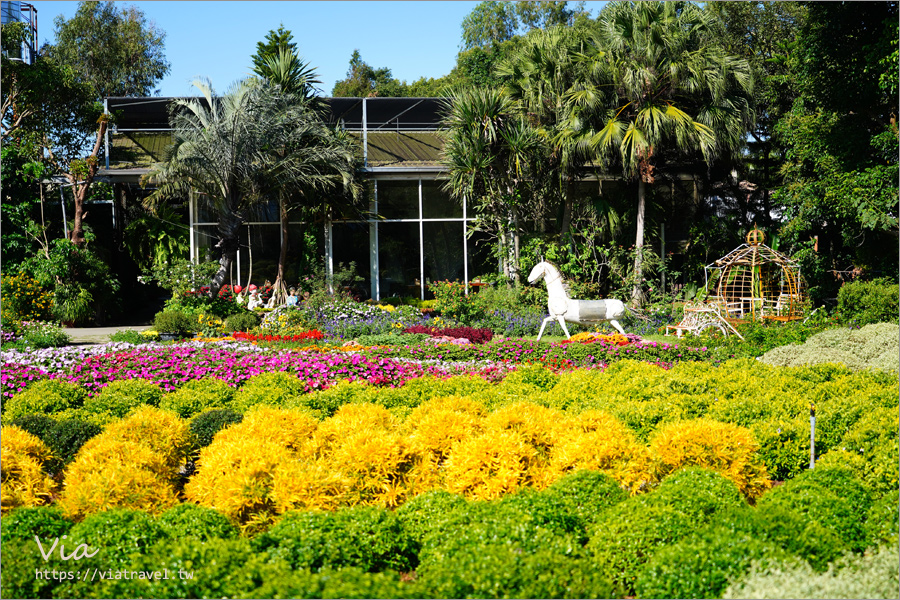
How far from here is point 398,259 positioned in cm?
1712

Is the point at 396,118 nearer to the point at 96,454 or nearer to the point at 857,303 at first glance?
the point at 857,303

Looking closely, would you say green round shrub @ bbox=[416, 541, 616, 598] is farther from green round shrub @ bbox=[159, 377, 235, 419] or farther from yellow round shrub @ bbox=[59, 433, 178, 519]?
green round shrub @ bbox=[159, 377, 235, 419]

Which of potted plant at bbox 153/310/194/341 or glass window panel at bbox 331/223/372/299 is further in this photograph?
glass window panel at bbox 331/223/372/299

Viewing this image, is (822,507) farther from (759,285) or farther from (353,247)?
(353,247)

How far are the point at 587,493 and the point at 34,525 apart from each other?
280 centimetres

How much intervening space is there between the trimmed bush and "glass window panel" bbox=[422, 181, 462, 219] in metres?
12.1

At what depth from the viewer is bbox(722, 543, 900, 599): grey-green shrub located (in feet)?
9.53

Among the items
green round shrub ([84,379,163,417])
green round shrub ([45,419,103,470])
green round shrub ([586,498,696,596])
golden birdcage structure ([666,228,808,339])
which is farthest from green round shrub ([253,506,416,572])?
golden birdcage structure ([666,228,808,339])

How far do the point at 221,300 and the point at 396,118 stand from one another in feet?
24.1

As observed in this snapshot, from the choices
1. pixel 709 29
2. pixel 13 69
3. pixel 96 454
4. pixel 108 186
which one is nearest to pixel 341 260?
pixel 108 186

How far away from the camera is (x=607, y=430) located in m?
4.45

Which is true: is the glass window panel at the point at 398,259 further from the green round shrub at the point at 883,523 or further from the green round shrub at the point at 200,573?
the green round shrub at the point at 200,573

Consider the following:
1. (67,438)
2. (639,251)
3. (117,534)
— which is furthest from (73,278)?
(117,534)

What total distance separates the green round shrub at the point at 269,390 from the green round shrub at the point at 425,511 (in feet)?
8.87
